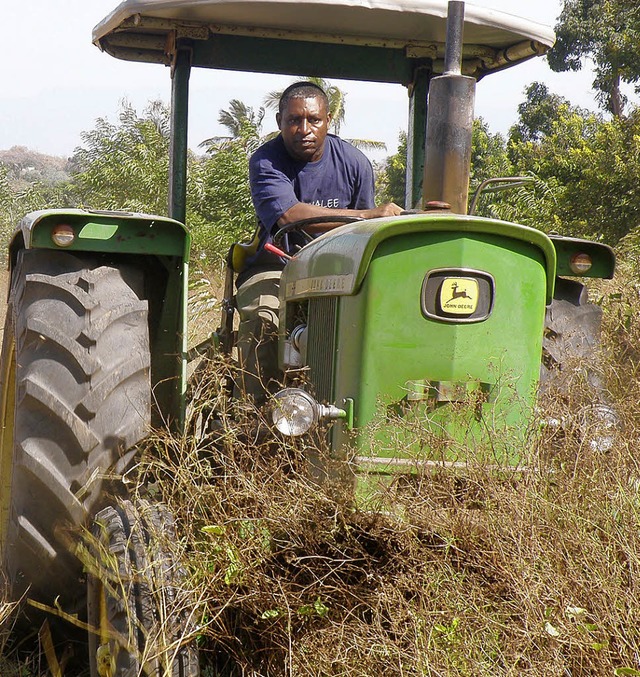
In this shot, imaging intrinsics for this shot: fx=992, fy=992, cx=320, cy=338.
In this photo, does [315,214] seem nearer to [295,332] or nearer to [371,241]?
[295,332]

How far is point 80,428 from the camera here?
3.18 metres

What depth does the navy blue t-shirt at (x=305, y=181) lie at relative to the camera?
405 centimetres

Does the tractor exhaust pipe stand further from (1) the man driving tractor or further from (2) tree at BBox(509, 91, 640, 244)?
(2) tree at BBox(509, 91, 640, 244)

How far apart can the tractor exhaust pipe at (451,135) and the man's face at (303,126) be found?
0.99 m

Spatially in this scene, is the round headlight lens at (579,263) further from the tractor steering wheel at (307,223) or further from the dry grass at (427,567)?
the dry grass at (427,567)

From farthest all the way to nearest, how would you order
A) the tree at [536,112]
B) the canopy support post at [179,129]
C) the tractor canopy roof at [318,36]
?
the tree at [536,112] → the canopy support post at [179,129] → the tractor canopy roof at [318,36]

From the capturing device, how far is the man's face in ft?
14.0

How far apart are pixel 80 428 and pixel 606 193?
1197 cm

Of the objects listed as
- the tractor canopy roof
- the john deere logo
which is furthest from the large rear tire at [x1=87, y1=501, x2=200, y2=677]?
the tractor canopy roof

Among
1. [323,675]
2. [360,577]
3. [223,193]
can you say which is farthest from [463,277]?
[223,193]

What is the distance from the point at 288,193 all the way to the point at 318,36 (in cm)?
79

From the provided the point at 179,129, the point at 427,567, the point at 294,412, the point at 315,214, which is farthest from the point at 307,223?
the point at 427,567

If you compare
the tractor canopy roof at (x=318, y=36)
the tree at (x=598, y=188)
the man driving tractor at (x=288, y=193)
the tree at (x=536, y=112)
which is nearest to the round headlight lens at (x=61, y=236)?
the man driving tractor at (x=288, y=193)

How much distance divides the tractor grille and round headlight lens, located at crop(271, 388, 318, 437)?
0.18m
